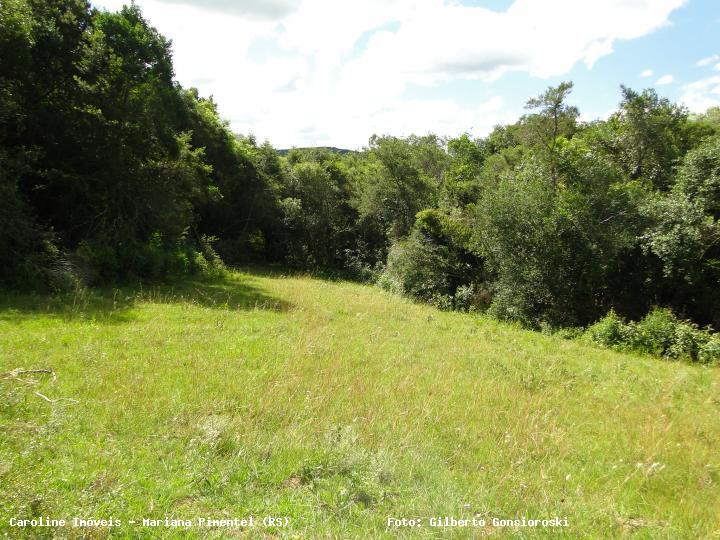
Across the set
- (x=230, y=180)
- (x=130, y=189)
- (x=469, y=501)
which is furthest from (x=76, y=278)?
(x=230, y=180)

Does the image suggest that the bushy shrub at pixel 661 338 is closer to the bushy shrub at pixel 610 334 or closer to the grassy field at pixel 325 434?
the bushy shrub at pixel 610 334

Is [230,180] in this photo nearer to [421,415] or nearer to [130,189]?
[130,189]

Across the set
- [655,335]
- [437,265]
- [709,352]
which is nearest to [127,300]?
[437,265]

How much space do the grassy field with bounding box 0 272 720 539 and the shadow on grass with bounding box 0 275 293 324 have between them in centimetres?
13

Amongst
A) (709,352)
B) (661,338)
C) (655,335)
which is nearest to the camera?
(709,352)

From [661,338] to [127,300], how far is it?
15.2m

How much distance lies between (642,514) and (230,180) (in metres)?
25.7

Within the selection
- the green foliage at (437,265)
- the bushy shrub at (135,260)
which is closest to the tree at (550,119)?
the green foliage at (437,265)

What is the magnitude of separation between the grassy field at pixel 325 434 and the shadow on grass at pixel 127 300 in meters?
0.13

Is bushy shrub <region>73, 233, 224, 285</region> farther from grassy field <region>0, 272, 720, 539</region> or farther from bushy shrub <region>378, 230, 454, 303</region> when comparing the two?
bushy shrub <region>378, 230, 454, 303</region>

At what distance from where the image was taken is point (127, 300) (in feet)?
37.6

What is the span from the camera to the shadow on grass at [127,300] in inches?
368

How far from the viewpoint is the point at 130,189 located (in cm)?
1580

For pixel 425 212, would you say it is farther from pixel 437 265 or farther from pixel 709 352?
pixel 709 352
